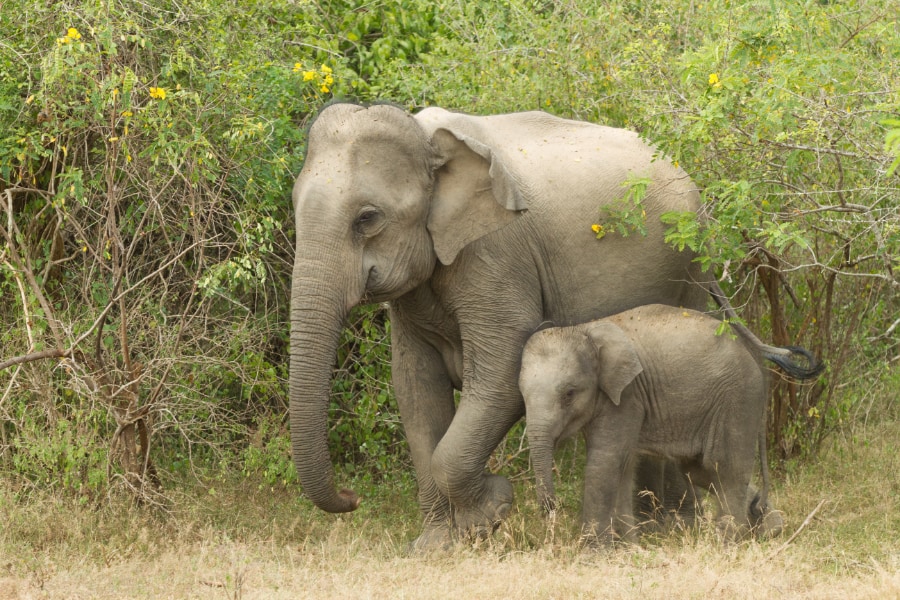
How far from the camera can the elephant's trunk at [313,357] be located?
6746 millimetres

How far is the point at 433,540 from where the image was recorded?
25.2 ft

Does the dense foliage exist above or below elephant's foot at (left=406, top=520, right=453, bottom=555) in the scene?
above

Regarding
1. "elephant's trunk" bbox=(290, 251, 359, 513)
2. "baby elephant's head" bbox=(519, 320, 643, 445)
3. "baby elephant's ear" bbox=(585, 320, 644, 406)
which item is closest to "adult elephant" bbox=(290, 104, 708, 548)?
"elephant's trunk" bbox=(290, 251, 359, 513)

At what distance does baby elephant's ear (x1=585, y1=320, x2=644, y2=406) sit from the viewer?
7230 millimetres

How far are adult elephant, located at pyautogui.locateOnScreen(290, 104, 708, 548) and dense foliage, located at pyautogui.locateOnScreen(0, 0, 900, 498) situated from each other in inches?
12.0

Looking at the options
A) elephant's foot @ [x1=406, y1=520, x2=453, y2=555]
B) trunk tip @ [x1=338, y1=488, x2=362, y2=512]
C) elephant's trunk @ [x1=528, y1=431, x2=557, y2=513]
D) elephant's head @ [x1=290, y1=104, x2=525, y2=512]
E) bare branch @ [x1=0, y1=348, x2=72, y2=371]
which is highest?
elephant's head @ [x1=290, y1=104, x2=525, y2=512]

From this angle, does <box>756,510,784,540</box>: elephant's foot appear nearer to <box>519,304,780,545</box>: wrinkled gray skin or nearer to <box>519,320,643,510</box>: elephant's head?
<box>519,304,780,545</box>: wrinkled gray skin

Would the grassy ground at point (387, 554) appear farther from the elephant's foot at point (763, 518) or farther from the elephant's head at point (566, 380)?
the elephant's head at point (566, 380)

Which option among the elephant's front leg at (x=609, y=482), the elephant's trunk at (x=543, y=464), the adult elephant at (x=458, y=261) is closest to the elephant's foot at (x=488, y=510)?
the adult elephant at (x=458, y=261)

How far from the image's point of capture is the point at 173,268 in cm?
852

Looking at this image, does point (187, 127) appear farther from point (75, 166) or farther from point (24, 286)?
point (24, 286)

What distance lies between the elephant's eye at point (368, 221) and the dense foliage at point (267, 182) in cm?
85

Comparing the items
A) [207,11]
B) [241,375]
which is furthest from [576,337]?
[207,11]

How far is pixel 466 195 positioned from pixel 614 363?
3.88 feet
